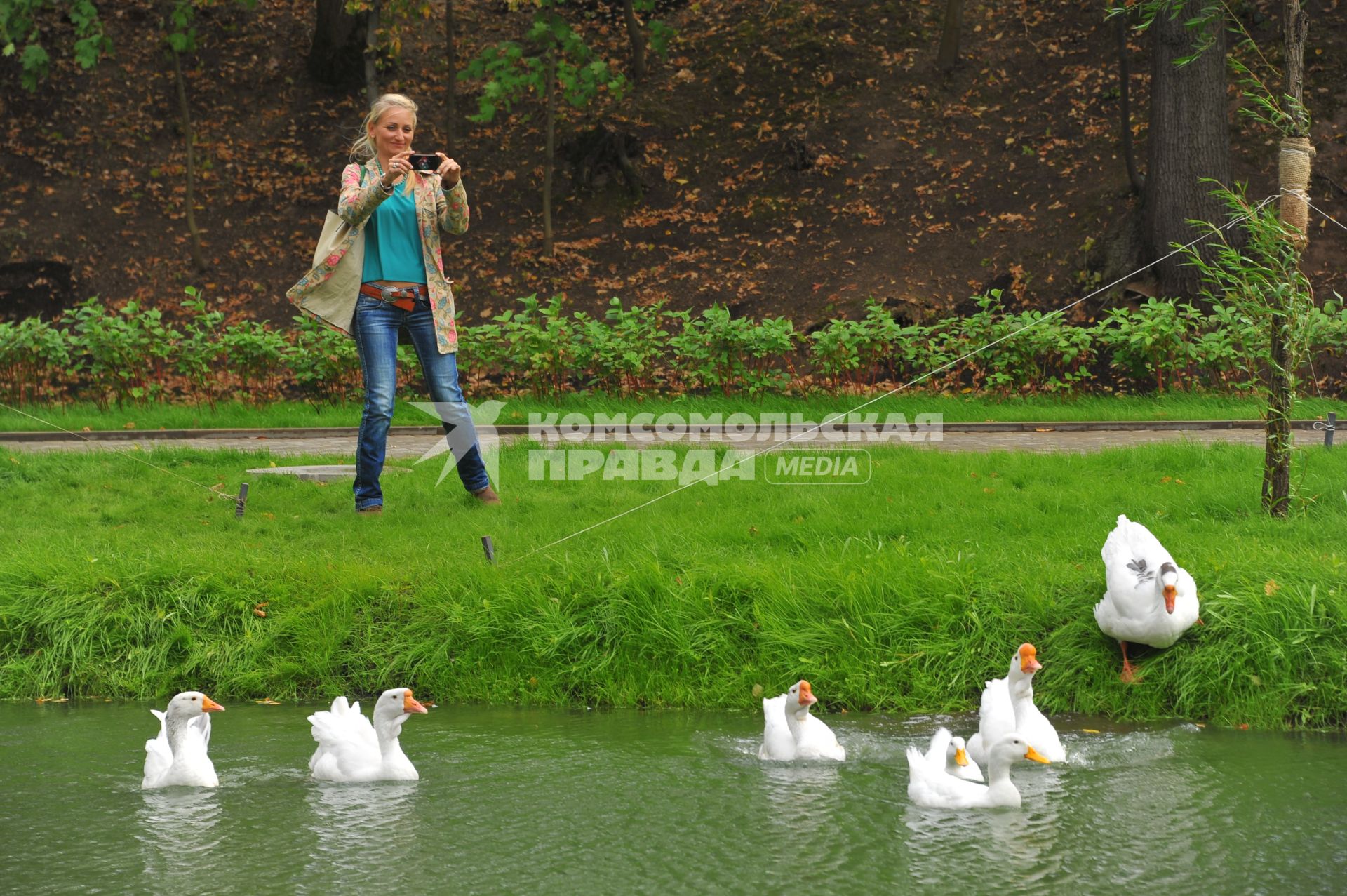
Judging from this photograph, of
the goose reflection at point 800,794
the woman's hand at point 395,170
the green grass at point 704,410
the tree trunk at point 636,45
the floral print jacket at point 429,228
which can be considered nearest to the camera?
the goose reflection at point 800,794

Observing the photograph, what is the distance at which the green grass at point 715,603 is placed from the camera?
5.69 metres

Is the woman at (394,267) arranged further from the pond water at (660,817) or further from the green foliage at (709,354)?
the green foliage at (709,354)

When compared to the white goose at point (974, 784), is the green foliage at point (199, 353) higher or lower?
higher

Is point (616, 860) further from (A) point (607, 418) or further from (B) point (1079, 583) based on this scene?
(A) point (607, 418)

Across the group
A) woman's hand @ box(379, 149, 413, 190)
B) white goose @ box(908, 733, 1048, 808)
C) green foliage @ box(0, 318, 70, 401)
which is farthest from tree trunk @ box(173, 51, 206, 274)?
white goose @ box(908, 733, 1048, 808)

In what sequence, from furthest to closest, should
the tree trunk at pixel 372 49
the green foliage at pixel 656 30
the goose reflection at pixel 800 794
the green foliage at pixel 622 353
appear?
1. the green foliage at pixel 656 30
2. the tree trunk at pixel 372 49
3. the green foliage at pixel 622 353
4. the goose reflection at pixel 800 794

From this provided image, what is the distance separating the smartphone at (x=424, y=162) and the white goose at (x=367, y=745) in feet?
11.0

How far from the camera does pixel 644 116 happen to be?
70.0 feet

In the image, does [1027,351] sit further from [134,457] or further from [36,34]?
[36,34]

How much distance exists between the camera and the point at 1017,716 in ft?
16.4

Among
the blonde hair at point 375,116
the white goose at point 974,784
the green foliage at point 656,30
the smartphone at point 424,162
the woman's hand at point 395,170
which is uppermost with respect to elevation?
the green foliage at point 656,30

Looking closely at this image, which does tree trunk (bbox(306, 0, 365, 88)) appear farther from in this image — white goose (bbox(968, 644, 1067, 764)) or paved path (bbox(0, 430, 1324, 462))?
white goose (bbox(968, 644, 1067, 764))

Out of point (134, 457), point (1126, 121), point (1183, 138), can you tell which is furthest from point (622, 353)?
point (1126, 121)

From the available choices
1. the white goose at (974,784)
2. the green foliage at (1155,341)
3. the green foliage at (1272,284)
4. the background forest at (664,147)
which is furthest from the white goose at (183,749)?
the background forest at (664,147)
